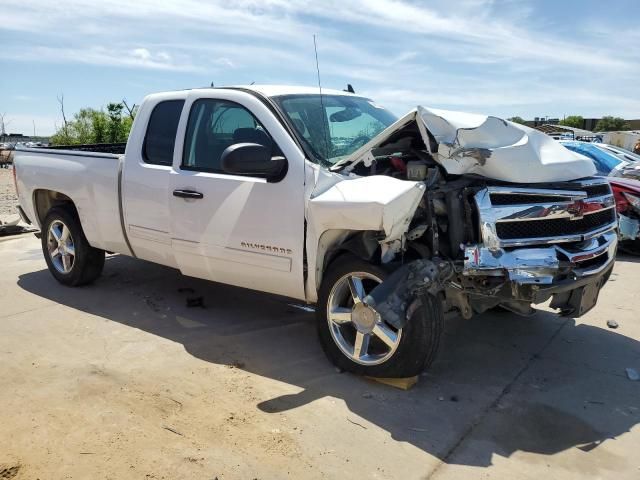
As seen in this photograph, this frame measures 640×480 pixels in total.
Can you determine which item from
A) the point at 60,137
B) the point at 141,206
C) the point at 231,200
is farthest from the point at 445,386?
the point at 60,137

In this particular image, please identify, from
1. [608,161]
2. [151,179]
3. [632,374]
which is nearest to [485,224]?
[632,374]


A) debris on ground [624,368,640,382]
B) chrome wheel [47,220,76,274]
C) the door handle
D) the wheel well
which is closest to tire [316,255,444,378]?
the door handle

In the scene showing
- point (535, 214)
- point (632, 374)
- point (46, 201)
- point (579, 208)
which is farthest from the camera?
point (46, 201)

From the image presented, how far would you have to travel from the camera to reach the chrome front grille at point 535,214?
11.7 ft

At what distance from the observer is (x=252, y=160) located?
3990 millimetres

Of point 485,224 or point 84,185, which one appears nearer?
point 485,224

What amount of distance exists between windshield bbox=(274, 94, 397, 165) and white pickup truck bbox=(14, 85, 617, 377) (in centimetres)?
2

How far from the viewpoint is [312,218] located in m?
3.96

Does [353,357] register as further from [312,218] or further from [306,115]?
[306,115]

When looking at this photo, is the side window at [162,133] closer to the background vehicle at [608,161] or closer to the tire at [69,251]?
the tire at [69,251]

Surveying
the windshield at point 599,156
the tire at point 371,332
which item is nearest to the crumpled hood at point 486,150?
the tire at point 371,332

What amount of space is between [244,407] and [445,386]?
1355 millimetres

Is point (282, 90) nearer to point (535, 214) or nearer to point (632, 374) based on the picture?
point (535, 214)

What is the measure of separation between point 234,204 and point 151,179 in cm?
104
